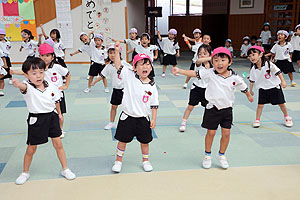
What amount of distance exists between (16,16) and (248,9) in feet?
37.8

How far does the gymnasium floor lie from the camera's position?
3135mm

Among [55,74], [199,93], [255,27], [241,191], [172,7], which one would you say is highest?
[172,7]

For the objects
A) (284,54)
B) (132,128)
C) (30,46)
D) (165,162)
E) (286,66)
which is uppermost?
(30,46)

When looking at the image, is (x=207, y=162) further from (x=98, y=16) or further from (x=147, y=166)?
(x=98, y=16)

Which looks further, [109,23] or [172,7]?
[172,7]

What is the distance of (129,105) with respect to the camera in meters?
3.38

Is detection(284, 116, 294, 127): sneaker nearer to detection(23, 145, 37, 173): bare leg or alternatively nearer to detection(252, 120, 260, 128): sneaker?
detection(252, 120, 260, 128): sneaker

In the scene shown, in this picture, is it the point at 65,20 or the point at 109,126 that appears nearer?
the point at 109,126

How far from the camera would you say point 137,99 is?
3355 mm

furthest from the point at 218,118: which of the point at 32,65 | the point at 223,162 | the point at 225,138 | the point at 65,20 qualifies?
the point at 65,20

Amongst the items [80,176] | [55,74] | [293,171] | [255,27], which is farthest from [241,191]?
[255,27]

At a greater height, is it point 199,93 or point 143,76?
point 143,76

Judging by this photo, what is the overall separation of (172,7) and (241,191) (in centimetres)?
1811

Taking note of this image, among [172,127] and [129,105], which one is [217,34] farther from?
[129,105]
